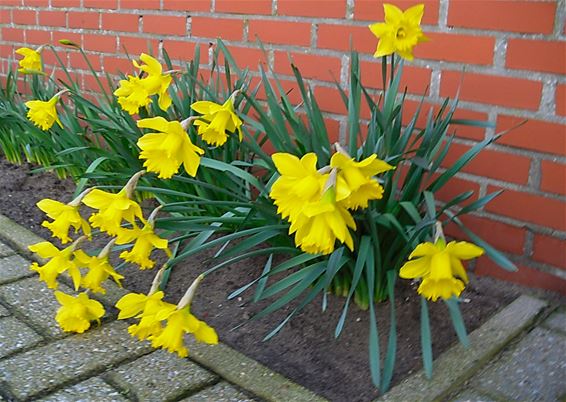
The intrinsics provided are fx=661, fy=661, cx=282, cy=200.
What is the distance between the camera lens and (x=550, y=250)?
205 centimetres

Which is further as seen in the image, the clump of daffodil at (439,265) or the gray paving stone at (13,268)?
the gray paving stone at (13,268)

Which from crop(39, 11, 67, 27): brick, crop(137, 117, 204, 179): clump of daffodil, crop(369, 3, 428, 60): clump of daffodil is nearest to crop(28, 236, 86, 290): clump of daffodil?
crop(137, 117, 204, 179): clump of daffodil

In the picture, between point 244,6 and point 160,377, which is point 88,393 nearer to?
point 160,377

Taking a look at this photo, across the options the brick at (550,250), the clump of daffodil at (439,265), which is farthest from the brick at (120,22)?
the clump of daffodil at (439,265)

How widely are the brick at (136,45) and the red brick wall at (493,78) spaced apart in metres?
0.74

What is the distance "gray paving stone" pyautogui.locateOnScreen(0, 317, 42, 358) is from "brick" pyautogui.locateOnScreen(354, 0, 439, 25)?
1514 millimetres

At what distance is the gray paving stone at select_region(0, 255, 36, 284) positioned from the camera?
7.32 ft

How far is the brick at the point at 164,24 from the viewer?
3088 millimetres

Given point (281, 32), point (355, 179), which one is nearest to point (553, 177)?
point (355, 179)

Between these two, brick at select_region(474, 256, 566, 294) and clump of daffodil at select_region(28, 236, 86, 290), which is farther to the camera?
brick at select_region(474, 256, 566, 294)

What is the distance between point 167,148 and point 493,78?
3.63 ft

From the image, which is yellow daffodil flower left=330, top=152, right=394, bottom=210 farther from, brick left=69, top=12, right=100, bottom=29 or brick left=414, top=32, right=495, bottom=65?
brick left=69, top=12, right=100, bottom=29

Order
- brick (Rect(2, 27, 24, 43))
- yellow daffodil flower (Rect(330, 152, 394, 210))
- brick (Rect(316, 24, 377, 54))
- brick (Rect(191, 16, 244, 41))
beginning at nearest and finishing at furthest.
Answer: yellow daffodil flower (Rect(330, 152, 394, 210))
brick (Rect(316, 24, 377, 54))
brick (Rect(191, 16, 244, 41))
brick (Rect(2, 27, 24, 43))

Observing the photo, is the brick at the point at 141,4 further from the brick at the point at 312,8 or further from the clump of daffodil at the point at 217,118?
the clump of daffodil at the point at 217,118
